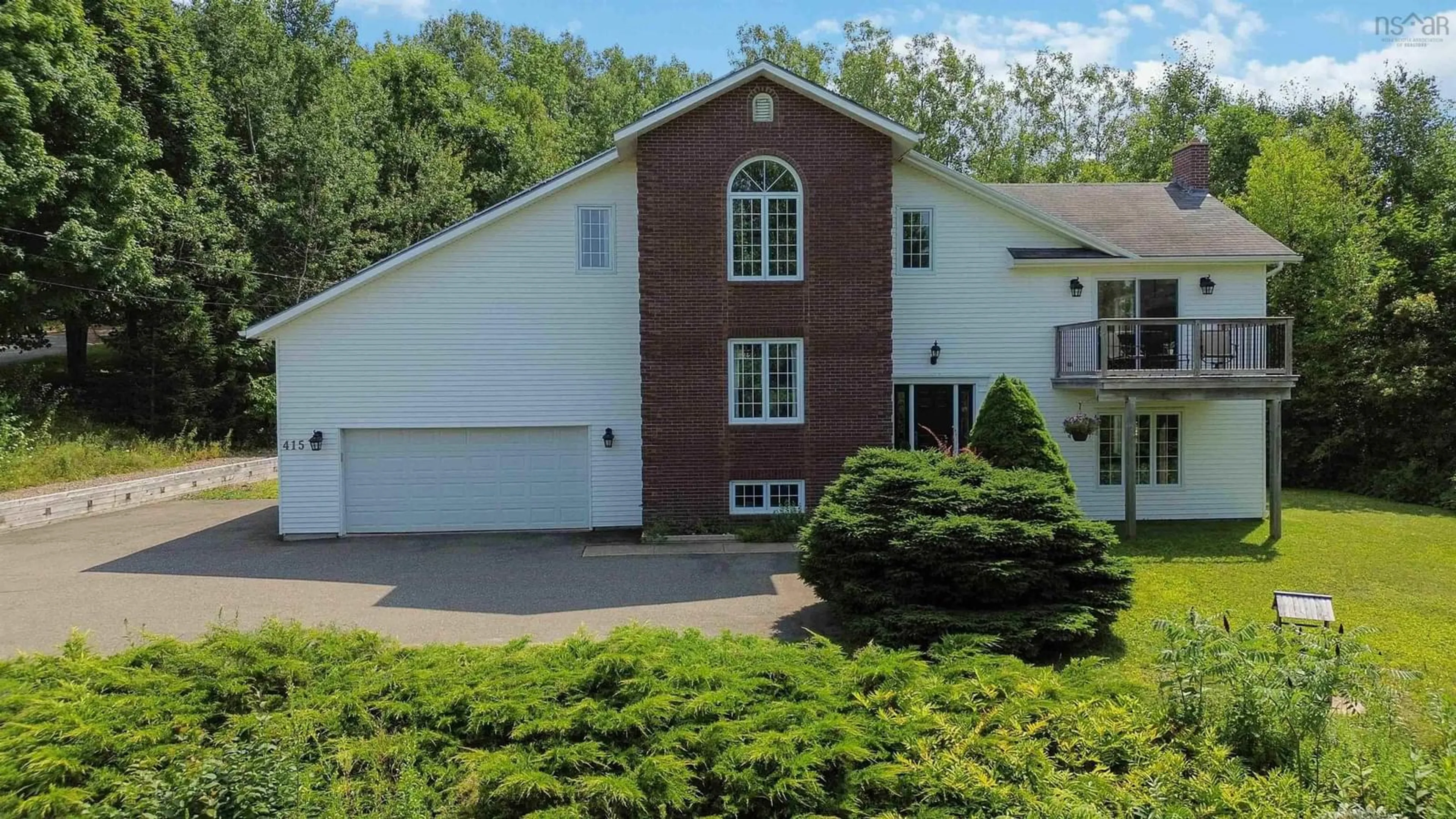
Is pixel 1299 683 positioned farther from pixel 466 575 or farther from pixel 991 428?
pixel 466 575

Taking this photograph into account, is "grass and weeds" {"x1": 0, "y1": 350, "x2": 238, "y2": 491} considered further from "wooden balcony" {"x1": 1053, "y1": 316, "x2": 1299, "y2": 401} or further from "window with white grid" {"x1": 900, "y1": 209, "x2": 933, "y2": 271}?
"wooden balcony" {"x1": 1053, "y1": 316, "x2": 1299, "y2": 401}

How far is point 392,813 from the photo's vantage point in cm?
461

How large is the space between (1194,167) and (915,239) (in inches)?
292

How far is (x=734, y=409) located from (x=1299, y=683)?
31.9 ft

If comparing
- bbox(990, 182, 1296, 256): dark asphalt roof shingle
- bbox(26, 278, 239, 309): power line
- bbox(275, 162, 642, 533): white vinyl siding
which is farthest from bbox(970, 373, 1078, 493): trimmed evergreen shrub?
bbox(26, 278, 239, 309): power line

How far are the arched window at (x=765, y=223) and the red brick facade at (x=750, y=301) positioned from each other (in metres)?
0.16

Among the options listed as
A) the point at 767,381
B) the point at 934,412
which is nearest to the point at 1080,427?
the point at 934,412

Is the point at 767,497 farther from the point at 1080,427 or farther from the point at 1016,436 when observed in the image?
the point at 1080,427

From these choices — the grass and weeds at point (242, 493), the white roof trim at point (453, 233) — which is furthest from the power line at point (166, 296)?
the white roof trim at point (453, 233)

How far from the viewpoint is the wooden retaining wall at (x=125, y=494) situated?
15.5 metres

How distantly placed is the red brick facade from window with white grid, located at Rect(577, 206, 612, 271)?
1.19 metres

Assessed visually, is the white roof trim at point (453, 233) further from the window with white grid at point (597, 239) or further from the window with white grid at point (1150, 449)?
the window with white grid at point (1150, 449)

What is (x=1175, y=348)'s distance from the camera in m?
14.3

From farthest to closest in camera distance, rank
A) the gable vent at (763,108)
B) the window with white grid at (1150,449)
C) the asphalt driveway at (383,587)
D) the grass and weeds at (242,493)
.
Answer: the grass and weeds at (242,493), the window with white grid at (1150,449), the gable vent at (763,108), the asphalt driveway at (383,587)
